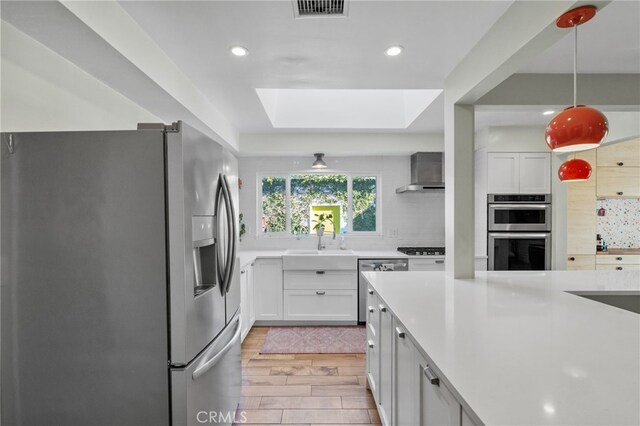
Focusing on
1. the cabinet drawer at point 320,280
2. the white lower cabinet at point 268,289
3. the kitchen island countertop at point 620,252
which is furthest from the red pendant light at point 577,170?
the white lower cabinet at point 268,289

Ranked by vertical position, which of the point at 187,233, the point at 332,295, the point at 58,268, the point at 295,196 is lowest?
the point at 332,295

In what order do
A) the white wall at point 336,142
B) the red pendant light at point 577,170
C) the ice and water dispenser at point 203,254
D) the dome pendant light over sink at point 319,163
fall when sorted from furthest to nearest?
the dome pendant light over sink at point 319,163 → the white wall at point 336,142 → the red pendant light at point 577,170 → the ice and water dispenser at point 203,254

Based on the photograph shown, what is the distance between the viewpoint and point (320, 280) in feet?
12.4

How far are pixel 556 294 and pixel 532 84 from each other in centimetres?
142

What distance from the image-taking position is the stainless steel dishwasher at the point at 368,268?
3762 mm

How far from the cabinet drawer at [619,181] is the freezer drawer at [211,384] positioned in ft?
15.4

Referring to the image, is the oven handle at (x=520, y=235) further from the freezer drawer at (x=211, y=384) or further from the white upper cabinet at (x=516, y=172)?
the freezer drawer at (x=211, y=384)

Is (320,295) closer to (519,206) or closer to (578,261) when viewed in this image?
(519,206)

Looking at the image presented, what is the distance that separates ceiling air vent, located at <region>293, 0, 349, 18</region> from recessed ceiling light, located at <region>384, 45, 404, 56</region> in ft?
1.51

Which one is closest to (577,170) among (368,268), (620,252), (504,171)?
(504,171)

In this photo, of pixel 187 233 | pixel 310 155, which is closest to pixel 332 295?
pixel 310 155

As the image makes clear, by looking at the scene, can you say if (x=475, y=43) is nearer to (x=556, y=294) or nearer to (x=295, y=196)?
(x=556, y=294)

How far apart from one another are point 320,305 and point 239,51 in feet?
9.16

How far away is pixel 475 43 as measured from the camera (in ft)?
6.09
